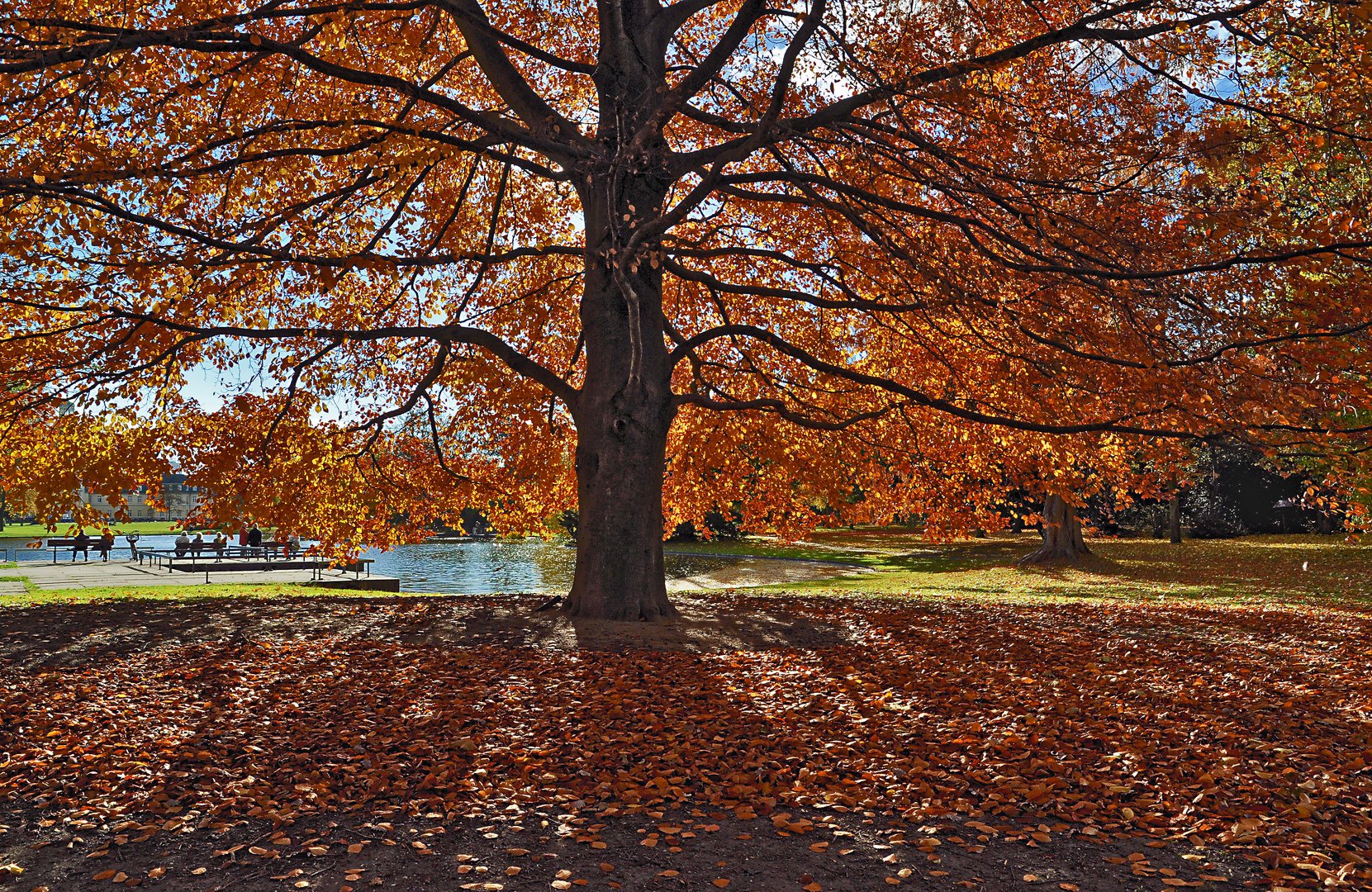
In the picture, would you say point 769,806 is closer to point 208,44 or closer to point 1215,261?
point 1215,261

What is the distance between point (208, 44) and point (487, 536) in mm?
49429

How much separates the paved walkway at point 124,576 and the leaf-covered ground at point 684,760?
37.6 feet

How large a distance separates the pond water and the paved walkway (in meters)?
2.68

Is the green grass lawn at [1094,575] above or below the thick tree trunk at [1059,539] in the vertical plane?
below

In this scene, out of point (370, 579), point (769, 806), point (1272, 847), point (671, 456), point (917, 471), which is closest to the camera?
point (1272, 847)

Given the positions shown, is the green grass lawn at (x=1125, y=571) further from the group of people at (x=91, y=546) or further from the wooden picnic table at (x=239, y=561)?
the group of people at (x=91, y=546)

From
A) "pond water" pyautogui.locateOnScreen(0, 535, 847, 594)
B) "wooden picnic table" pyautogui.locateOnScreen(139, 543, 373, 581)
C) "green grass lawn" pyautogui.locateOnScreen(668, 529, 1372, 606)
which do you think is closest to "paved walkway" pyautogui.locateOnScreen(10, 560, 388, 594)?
"wooden picnic table" pyautogui.locateOnScreen(139, 543, 373, 581)

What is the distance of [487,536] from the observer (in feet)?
185

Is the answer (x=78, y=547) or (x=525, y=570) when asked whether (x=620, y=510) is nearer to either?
(x=525, y=570)

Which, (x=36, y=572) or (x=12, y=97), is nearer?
(x=12, y=97)

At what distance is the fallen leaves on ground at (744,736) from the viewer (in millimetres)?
4895

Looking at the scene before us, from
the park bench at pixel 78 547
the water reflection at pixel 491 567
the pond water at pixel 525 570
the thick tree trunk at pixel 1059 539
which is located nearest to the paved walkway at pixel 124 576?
the park bench at pixel 78 547

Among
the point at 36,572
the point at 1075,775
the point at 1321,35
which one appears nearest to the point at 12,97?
the point at 1075,775

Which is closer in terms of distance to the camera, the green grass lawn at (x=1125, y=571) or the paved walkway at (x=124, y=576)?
the green grass lawn at (x=1125, y=571)
